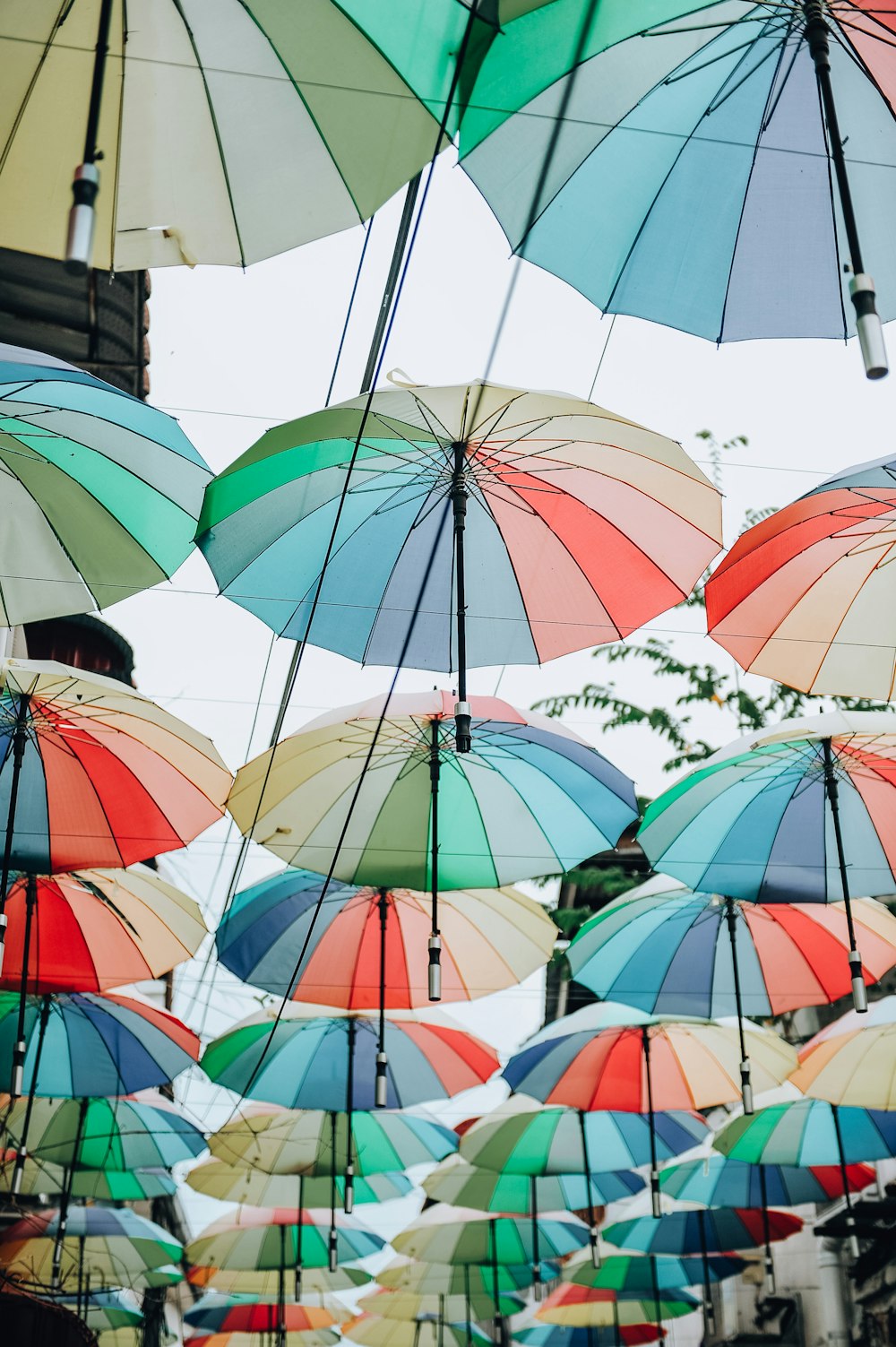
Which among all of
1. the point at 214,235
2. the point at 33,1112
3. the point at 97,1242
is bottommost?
the point at 97,1242

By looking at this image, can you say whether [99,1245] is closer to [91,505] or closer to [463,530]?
[91,505]

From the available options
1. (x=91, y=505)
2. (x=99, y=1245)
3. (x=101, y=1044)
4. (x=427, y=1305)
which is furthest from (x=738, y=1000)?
(x=427, y=1305)

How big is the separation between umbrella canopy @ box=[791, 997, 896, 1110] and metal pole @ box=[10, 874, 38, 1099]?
190 inches

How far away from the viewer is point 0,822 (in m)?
7.29

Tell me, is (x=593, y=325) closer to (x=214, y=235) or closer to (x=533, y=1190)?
(x=214, y=235)

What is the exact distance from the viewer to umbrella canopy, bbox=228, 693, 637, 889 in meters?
7.19

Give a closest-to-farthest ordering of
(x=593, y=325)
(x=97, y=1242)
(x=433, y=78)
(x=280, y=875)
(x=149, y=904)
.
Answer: (x=433, y=78) < (x=593, y=325) < (x=149, y=904) < (x=280, y=875) < (x=97, y=1242)

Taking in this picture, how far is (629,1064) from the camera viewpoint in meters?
10.2

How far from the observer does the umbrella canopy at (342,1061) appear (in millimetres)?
9961

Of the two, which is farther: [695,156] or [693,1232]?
[693,1232]

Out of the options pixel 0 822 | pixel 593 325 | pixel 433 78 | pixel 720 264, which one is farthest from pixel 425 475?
pixel 0 822

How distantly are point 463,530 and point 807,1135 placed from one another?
21.4 ft

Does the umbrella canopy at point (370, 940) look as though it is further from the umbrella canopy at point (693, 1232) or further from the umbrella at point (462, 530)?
the umbrella canopy at point (693, 1232)

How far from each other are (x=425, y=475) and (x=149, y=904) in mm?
3757
